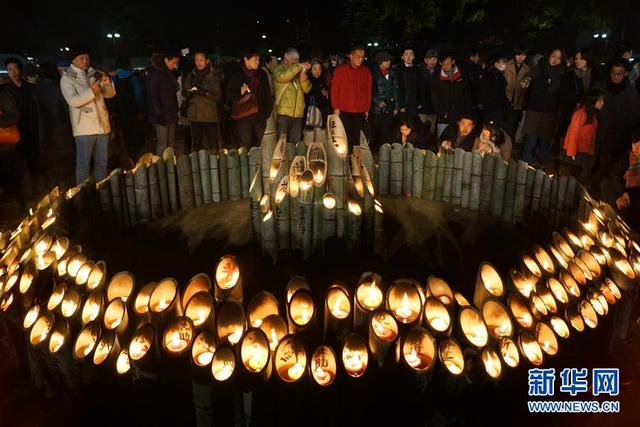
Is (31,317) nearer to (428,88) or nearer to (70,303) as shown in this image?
(70,303)

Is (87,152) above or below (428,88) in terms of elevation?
below

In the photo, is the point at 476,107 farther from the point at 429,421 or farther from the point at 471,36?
the point at 471,36

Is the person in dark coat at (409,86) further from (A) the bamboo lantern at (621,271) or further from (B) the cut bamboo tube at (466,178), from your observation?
(A) the bamboo lantern at (621,271)

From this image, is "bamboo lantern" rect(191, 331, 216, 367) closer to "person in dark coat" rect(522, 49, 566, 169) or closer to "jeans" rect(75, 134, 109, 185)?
"jeans" rect(75, 134, 109, 185)

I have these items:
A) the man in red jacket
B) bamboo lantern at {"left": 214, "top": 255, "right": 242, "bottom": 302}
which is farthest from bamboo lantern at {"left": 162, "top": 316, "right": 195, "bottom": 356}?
the man in red jacket

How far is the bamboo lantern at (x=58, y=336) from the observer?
8.63 feet

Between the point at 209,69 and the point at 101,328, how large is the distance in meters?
5.78

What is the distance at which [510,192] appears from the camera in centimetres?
507

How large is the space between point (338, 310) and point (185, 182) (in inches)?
130

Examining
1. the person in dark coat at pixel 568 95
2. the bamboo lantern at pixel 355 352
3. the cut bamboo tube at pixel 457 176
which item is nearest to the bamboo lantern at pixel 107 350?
the bamboo lantern at pixel 355 352

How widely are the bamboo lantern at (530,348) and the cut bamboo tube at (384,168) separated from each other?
332 centimetres

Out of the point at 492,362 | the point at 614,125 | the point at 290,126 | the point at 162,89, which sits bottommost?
the point at 492,362

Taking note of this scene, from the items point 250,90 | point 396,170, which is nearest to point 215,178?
point 396,170

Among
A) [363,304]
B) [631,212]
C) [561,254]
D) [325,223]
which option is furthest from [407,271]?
[631,212]
